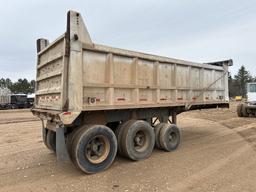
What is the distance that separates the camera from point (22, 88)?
85.5m

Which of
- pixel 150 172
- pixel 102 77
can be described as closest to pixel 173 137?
pixel 150 172

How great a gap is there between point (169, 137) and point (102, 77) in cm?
299

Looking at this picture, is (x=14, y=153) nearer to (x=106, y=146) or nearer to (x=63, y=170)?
(x=63, y=170)

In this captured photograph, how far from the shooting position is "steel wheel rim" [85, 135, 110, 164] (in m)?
5.45

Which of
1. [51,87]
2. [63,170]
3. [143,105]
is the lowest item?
[63,170]

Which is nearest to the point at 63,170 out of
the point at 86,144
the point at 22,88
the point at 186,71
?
the point at 86,144

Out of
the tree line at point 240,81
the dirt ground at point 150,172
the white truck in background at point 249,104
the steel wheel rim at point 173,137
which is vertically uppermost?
the tree line at point 240,81

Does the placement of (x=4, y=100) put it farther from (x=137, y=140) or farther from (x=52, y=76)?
(x=137, y=140)

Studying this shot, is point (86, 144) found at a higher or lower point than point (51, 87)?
lower

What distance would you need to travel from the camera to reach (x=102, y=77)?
18.8 feet

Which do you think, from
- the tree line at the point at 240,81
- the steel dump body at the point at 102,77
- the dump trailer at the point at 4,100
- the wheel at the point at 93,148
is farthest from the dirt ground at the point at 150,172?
the tree line at the point at 240,81

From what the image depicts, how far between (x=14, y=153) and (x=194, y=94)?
6055 millimetres

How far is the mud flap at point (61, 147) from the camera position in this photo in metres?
5.00

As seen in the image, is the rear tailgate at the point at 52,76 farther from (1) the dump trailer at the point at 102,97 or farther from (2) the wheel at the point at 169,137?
(2) the wheel at the point at 169,137
